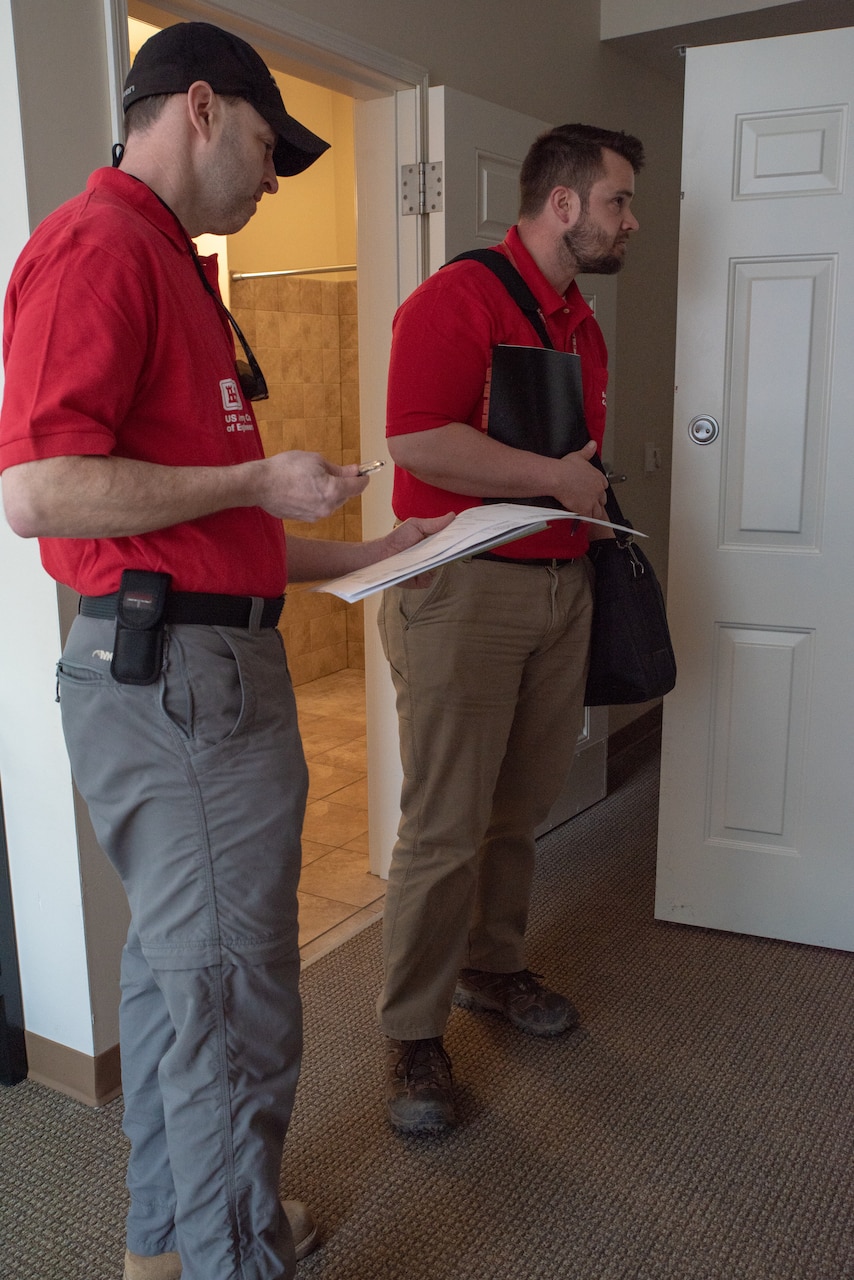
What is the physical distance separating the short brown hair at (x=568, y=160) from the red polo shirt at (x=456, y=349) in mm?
96

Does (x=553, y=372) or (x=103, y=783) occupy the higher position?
(x=553, y=372)

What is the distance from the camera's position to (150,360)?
1.10 metres

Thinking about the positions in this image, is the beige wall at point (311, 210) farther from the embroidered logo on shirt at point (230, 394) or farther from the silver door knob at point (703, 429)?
the embroidered logo on shirt at point (230, 394)

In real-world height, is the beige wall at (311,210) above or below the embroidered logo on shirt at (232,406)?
above

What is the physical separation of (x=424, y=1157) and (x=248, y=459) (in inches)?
48.1

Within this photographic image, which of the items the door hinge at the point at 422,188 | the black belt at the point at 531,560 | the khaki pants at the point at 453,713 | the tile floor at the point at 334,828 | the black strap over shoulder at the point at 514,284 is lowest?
the tile floor at the point at 334,828

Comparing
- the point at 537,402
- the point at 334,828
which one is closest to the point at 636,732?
the point at 334,828

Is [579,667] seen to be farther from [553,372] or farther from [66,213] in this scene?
[66,213]

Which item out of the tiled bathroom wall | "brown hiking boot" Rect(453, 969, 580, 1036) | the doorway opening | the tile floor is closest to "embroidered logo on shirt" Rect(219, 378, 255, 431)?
"brown hiking boot" Rect(453, 969, 580, 1036)

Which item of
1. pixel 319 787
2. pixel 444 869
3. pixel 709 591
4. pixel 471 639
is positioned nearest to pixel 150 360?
pixel 471 639

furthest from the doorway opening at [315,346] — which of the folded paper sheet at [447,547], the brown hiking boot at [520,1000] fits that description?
the folded paper sheet at [447,547]

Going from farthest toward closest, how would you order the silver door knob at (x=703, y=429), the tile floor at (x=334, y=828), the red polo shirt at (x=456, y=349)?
the tile floor at (x=334, y=828) → the silver door knob at (x=703, y=429) → the red polo shirt at (x=456, y=349)

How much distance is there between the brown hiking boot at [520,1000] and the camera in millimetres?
2141

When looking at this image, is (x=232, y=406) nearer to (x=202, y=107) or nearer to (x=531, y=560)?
(x=202, y=107)
